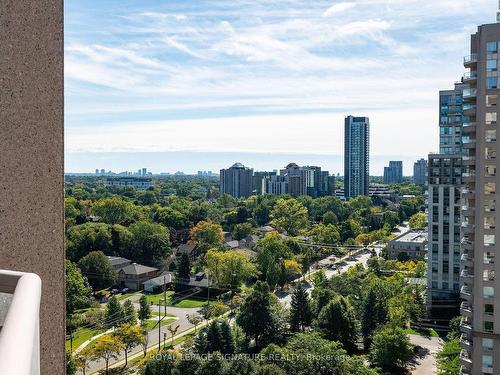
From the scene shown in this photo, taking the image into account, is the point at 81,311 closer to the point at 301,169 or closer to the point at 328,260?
the point at 328,260

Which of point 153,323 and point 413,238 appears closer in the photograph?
point 153,323

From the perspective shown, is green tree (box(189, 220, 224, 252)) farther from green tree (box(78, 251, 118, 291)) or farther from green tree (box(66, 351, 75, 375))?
green tree (box(66, 351, 75, 375))

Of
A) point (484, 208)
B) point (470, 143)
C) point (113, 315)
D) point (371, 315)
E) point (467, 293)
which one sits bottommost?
point (113, 315)

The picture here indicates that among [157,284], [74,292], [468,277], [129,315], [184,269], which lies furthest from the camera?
[184,269]

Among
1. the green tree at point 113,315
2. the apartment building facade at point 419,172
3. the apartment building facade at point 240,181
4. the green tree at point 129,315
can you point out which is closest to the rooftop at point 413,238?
the green tree at point 129,315

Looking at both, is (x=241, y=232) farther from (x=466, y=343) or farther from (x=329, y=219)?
(x=466, y=343)

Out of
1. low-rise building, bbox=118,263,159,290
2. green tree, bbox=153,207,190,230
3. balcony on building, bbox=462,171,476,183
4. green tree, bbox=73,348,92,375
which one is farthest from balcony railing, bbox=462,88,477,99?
green tree, bbox=153,207,190,230

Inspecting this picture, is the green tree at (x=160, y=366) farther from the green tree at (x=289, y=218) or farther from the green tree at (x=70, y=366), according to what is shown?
the green tree at (x=289, y=218)

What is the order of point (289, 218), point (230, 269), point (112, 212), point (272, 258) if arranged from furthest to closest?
point (289, 218) → point (112, 212) → point (272, 258) → point (230, 269)

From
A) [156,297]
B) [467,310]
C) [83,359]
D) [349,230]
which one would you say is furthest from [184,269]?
[467,310]
